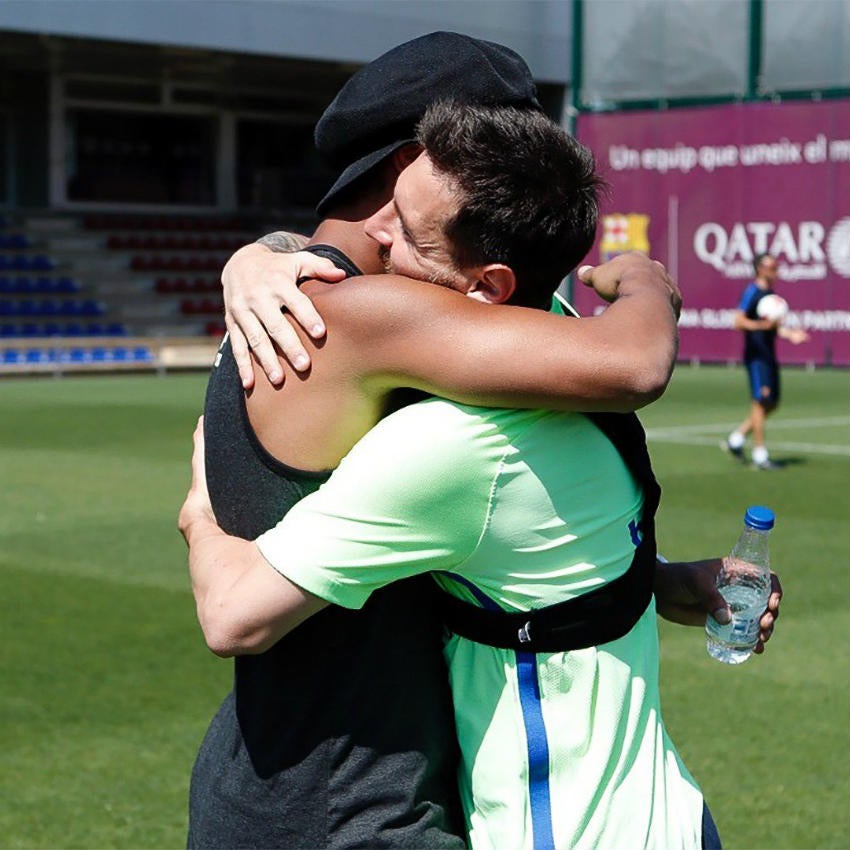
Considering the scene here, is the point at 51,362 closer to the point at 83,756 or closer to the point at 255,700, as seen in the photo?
the point at 83,756

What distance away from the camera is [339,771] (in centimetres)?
219

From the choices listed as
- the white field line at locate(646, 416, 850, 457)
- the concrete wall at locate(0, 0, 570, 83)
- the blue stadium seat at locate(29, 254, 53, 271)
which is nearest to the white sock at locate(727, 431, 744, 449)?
the white field line at locate(646, 416, 850, 457)

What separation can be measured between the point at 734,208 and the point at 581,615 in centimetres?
2769

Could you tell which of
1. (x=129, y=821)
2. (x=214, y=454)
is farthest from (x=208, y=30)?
(x=214, y=454)

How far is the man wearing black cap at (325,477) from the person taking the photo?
6.79ft

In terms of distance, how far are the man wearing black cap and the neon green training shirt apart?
6 cm

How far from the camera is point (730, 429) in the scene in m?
18.3

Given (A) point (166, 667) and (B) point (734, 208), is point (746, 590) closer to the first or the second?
(A) point (166, 667)

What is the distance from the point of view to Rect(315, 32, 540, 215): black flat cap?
2.20 m

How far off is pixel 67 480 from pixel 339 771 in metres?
11.9

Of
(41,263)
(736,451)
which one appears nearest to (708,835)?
(736,451)

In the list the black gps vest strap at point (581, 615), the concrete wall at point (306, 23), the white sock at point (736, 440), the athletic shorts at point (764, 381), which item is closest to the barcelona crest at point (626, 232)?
the concrete wall at point (306, 23)

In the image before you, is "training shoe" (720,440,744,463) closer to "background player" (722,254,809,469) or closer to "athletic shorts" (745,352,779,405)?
"background player" (722,254,809,469)

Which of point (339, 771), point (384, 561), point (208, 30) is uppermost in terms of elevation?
point (208, 30)
